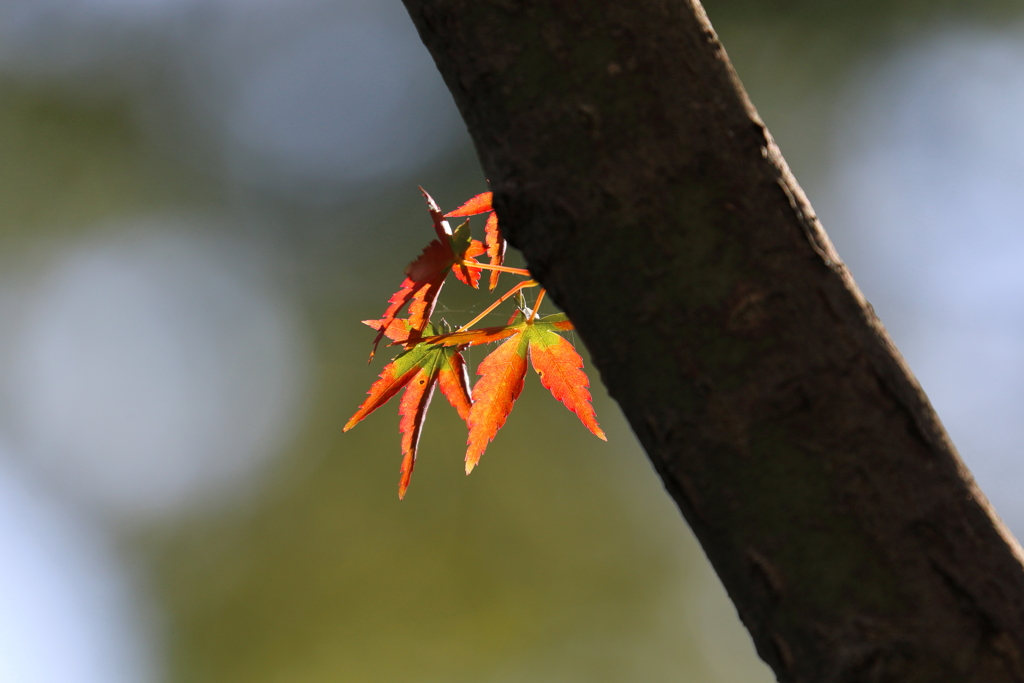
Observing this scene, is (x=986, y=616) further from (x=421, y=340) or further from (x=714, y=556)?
(x=421, y=340)

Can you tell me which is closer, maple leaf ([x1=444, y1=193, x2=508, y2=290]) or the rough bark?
the rough bark

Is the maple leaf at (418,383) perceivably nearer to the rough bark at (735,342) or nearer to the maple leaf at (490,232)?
the maple leaf at (490,232)

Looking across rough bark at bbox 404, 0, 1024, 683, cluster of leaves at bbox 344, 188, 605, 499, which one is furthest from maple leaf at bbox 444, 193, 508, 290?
rough bark at bbox 404, 0, 1024, 683

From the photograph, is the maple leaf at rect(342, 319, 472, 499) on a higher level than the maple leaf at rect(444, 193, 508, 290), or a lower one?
lower

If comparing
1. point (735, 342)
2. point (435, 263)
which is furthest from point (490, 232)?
point (735, 342)

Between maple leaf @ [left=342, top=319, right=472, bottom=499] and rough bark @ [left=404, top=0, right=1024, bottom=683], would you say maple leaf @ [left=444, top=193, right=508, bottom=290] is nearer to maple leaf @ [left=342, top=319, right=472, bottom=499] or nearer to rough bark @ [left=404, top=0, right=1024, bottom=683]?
maple leaf @ [left=342, top=319, right=472, bottom=499]

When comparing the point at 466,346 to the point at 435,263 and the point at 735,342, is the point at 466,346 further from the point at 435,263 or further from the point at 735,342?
the point at 735,342

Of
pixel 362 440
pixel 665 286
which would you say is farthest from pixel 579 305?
pixel 362 440
